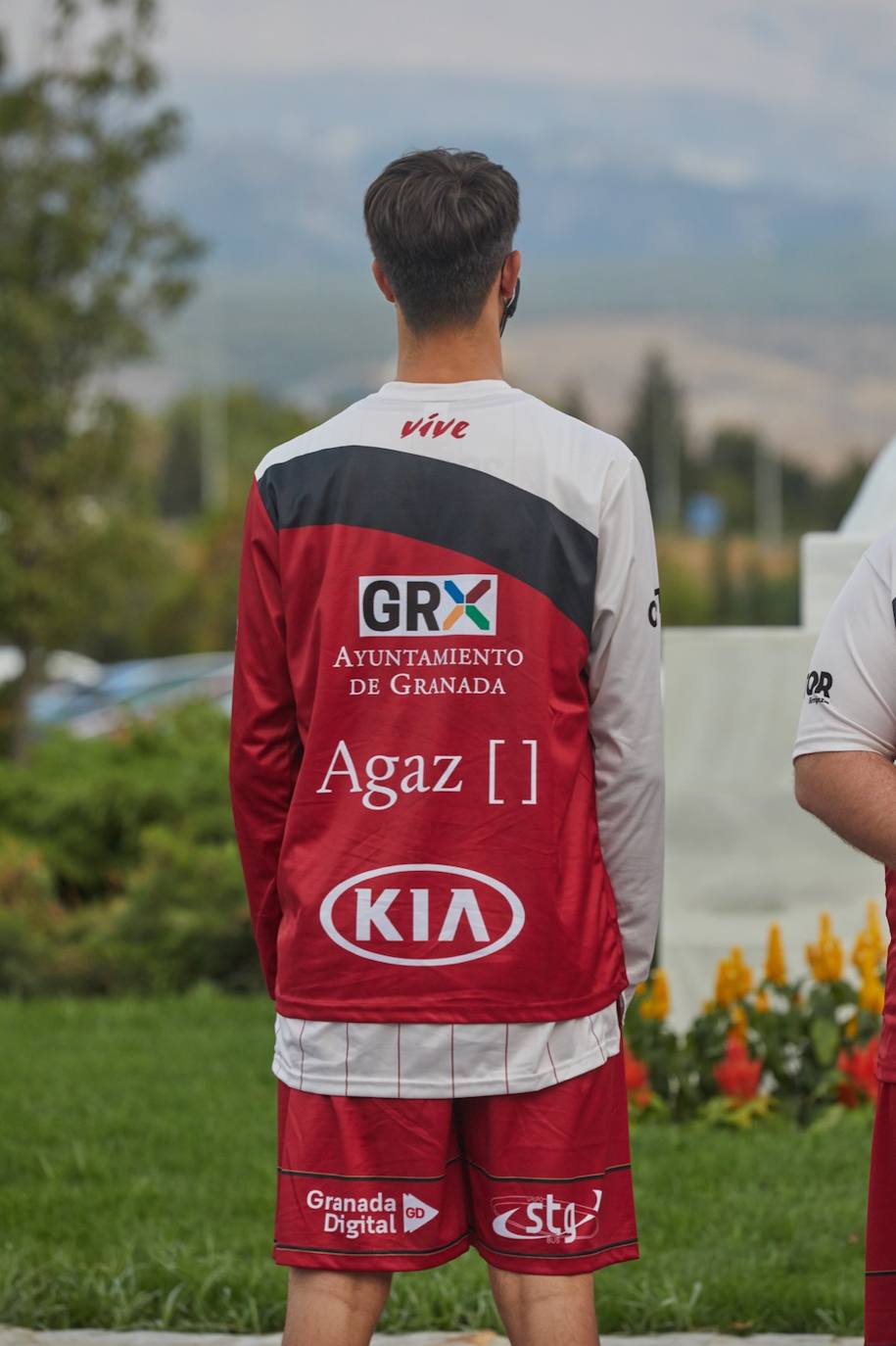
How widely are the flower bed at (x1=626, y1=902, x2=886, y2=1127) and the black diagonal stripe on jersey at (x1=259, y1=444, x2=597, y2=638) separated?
3.04m

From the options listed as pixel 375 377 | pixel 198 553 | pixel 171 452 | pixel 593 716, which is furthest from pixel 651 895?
pixel 375 377

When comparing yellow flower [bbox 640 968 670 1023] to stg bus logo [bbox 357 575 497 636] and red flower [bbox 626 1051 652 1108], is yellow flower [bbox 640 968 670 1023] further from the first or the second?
stg bus logo [bbox 357 575 497 636]

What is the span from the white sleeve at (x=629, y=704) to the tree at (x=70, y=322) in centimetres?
1182

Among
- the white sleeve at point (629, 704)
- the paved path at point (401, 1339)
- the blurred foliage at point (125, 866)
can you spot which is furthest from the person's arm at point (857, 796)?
the blurred foliage at point (125, 866)

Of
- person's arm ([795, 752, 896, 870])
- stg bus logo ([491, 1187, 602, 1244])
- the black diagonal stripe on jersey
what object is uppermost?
the black diagonal stripe on jersey

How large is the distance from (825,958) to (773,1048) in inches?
12.1

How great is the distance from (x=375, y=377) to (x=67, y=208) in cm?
8078

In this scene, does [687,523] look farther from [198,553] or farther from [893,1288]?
[893,1288]

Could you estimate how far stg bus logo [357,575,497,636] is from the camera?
2543 mm

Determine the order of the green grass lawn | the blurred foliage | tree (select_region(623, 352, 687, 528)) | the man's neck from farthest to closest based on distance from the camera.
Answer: tree (select_region(623, 352, 687, 528)) < the blurred foliage < the green grass lawn < the man's neck

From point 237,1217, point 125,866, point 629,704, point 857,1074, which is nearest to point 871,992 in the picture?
point 857,1074

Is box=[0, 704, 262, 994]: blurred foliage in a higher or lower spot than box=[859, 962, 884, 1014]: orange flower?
lower

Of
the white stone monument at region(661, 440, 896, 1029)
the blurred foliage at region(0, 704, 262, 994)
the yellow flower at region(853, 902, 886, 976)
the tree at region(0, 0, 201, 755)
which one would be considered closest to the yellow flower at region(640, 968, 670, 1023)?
the white stone monument at region(661, 440, 896, 1029)

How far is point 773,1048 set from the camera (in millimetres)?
5340
